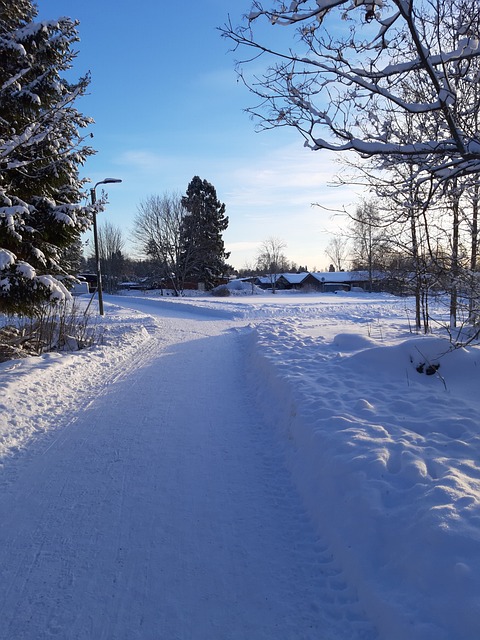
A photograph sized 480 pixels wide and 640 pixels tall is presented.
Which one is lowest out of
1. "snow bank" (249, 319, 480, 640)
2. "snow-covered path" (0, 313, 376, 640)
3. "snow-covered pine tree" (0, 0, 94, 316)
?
"snow-covered path" (0, 313, 376, 640)

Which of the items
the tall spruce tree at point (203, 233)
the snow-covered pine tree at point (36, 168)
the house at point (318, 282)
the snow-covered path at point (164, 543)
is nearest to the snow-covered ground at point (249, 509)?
the snow-covered path at point (164, 543)

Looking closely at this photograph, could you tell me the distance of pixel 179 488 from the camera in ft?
12.5

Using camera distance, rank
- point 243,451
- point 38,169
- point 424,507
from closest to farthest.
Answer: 1. point 424,507
2. point 243,451
3. point 38,169

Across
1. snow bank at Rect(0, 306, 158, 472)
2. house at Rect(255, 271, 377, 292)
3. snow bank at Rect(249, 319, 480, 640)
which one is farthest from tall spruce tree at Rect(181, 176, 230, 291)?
snow bank at Rect(249, 319, 480, 640)

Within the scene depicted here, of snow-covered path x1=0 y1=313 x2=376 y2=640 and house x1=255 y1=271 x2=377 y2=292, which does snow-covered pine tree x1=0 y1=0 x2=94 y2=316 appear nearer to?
snow-covered path x1=0 y1=313 x2=376 y2=640

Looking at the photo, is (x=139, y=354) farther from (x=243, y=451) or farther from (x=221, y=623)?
(x=221, y=623)

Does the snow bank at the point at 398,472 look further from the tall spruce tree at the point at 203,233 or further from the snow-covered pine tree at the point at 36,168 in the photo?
the tall spruce tree at the point at 203,233

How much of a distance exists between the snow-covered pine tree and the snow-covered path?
3393 millimetres

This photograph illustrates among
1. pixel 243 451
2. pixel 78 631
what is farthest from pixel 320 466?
pixel 78 631

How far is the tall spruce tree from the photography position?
47.3m

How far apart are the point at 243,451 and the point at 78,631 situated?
8.41 feet

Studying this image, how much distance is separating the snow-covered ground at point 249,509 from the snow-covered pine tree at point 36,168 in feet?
5.71

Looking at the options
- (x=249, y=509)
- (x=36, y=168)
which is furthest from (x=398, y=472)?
(x=36, y=168)

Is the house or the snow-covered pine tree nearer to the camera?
the snow-covered pine tree
